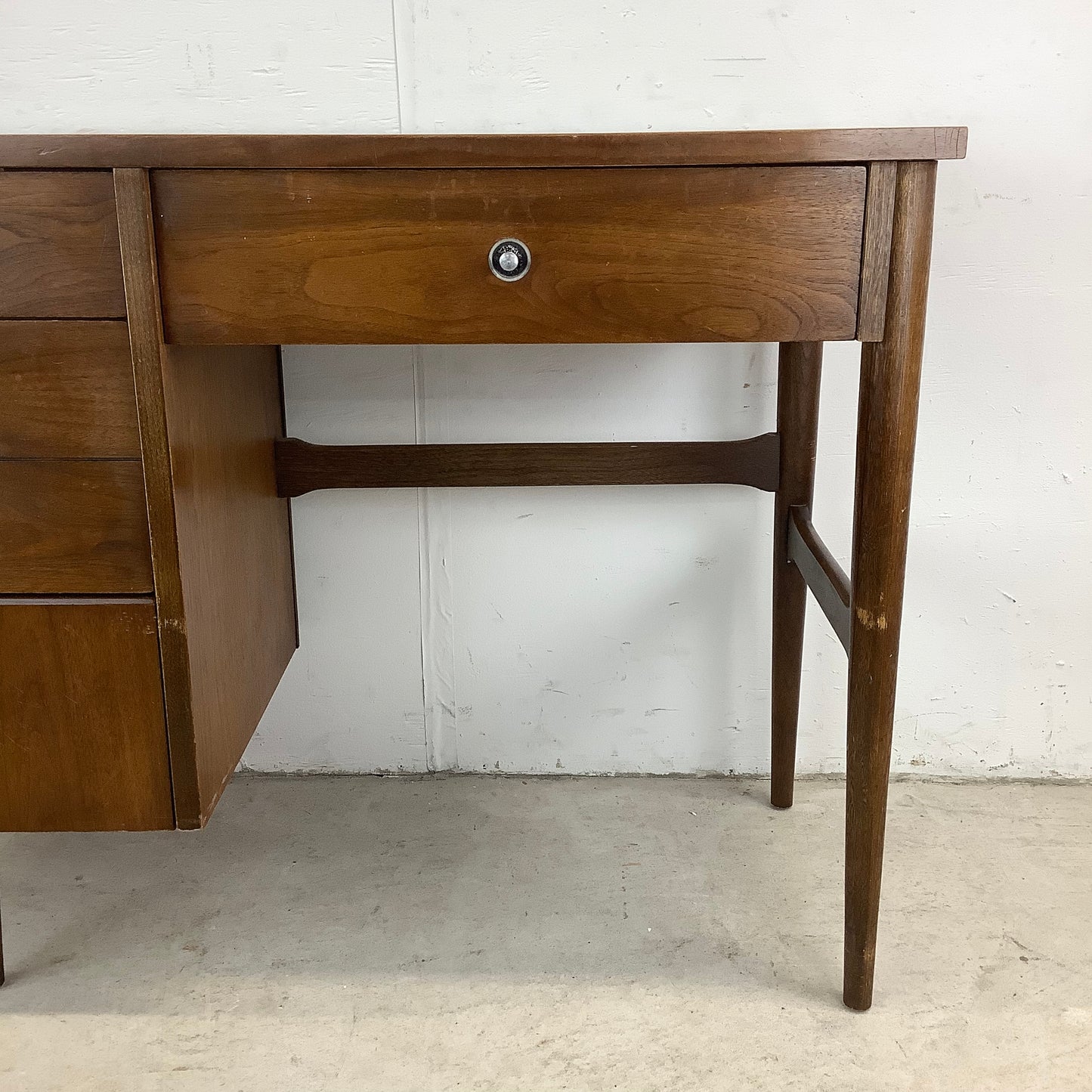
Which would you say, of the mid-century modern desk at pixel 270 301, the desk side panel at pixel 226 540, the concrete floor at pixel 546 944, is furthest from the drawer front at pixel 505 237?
the concrete floor at pixel 546 944

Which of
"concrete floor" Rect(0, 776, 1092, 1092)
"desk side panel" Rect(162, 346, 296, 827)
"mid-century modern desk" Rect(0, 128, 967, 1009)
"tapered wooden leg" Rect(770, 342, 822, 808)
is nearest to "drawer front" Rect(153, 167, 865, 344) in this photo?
"mid-century modern desk" Rect(0, 128, 967, 1009)

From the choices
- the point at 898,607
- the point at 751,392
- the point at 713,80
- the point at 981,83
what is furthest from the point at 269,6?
the point at 898,607

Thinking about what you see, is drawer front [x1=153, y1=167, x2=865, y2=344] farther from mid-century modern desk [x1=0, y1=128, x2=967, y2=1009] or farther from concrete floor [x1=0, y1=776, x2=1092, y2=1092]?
concrete floor [x1=0, y1=776, x2=1092, y2=1092]

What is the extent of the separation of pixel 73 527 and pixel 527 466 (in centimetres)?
58

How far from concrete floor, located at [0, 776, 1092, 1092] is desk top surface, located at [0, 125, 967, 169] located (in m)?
0.81

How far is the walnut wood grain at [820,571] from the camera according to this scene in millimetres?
1068

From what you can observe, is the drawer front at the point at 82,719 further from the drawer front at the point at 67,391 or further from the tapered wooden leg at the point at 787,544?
the tapered wooden leg at the point at 787,544

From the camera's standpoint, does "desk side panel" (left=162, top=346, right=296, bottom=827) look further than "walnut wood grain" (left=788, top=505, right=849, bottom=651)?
No

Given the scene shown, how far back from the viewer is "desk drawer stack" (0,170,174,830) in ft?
2.90

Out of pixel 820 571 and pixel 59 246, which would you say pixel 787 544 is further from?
pixel 59 246

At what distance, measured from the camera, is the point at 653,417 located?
56.4 inches

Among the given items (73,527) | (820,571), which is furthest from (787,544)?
(73,527)

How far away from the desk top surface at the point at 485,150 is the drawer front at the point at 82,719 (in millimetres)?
381

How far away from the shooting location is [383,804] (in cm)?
147
